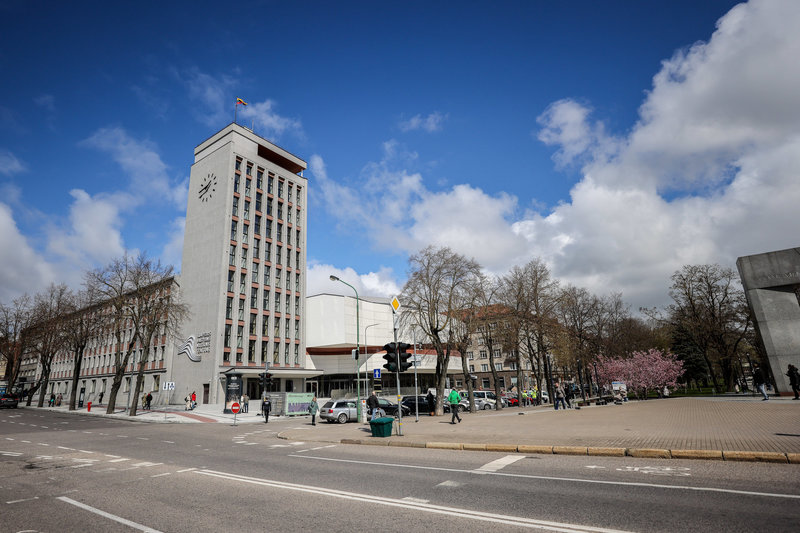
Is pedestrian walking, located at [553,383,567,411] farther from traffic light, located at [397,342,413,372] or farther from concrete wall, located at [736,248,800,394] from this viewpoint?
traffic light, located at [397,342,413,372]

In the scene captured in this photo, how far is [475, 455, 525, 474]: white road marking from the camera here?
8.75 m

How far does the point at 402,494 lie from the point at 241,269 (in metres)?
46.4

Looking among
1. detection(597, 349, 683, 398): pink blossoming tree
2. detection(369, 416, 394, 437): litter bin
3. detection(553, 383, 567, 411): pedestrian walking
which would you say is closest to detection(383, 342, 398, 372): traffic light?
detection(369, 416, 394, 437): litter bin

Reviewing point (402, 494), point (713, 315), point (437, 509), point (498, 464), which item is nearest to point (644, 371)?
point (713, 315)

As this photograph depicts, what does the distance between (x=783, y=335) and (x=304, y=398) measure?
106ft

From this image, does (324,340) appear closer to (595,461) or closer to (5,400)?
(5,400)

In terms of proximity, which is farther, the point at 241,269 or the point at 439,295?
the point at 241,269

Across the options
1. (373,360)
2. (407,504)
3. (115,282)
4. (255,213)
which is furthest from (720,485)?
(373,360)

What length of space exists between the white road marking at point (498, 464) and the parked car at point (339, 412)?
58.4ft

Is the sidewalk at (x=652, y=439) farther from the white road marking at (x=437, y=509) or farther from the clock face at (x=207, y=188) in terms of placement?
the clock face at (x=207, y=188)

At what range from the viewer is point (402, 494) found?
269 inches

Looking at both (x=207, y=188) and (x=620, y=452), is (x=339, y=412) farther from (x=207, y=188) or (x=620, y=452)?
(x=207, y=188)

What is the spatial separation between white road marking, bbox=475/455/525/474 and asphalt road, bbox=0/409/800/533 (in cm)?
3

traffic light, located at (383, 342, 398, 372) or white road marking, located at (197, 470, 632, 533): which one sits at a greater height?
traffic light, located at (383, 342, 398, 372)
